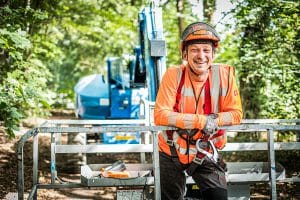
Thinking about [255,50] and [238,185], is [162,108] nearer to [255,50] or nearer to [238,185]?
[238,185]

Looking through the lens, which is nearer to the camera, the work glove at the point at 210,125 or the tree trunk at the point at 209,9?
the work glove at the point at 210,125

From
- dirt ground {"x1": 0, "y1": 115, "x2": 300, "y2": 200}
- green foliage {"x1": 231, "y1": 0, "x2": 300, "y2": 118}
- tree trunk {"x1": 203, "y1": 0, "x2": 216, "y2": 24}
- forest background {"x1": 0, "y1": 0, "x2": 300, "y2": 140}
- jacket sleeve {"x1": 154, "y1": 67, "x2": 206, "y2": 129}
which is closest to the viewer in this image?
jacket sleeve {"x1": 154, "y1": 67, "x2": 206, "y2": 129}

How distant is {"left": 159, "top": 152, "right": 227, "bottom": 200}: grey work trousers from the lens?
374cm

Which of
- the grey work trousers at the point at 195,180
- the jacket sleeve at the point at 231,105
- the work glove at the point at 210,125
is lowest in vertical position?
the grey work trousers at the point at 195,180

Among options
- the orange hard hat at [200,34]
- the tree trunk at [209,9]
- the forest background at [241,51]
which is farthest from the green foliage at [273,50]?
the orange hard hat at [200,34]

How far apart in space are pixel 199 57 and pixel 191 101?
1.27ft

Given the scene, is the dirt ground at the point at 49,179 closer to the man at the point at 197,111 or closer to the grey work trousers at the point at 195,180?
the grey work trousers at the point at 195,180

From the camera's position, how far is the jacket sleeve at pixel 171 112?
3.66 m

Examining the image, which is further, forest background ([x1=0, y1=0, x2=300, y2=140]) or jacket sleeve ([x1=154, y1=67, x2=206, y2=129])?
forest background ([x1=0, y1=0, x2=300, y2=140])

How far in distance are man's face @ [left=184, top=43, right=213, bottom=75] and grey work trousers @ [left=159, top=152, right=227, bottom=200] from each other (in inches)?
31.9

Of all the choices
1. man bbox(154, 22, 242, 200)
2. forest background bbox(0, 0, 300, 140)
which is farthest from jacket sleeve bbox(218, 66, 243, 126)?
forest background bbox(0, 0, 300, 140)

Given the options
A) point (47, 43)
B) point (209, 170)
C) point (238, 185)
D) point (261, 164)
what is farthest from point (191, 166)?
point (47, 43)

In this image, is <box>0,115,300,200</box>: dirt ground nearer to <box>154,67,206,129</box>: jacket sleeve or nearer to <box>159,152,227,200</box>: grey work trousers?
<box>159,152,227,200</box>: grey work trousers

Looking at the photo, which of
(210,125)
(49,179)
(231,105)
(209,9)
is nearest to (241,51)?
(209,9)
